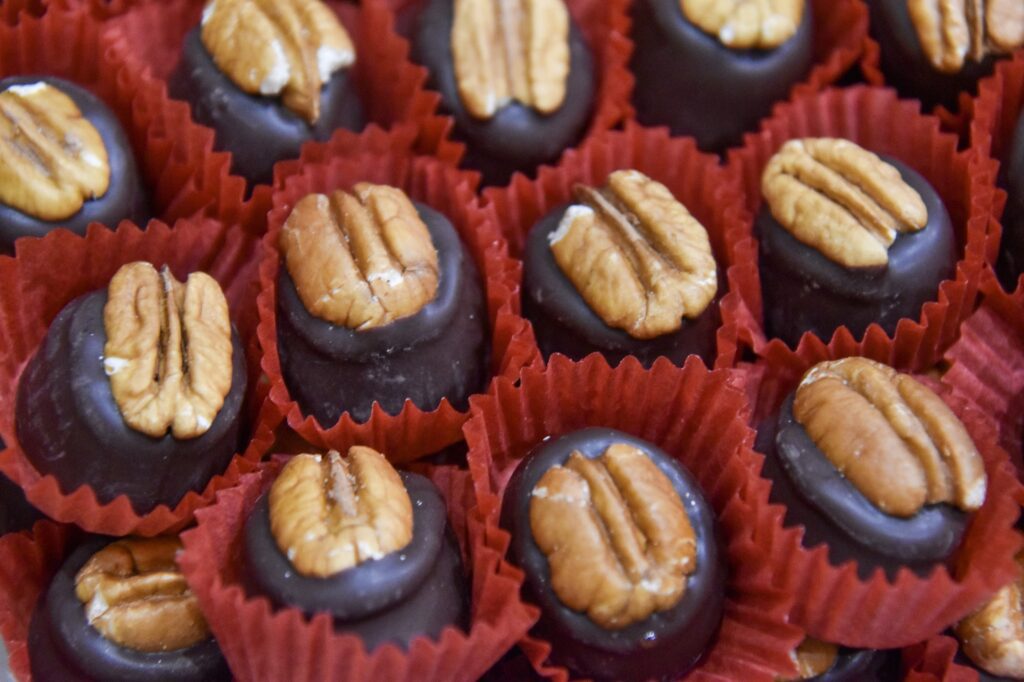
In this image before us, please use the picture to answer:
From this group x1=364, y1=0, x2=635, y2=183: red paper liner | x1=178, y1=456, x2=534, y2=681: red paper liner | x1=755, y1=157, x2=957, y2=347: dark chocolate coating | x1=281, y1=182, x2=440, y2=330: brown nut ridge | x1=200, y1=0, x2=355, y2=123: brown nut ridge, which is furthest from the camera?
x1=364, y1=0, x2=635, y2=183: red paper liner

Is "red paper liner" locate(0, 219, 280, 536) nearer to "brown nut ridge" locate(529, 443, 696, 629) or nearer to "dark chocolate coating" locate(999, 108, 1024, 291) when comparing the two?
"brown nut ridge" locate(529, 443, 696, 629)

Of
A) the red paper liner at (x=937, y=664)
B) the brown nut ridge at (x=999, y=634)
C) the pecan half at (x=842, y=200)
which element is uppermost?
the pecan half at (x=842, y=200)

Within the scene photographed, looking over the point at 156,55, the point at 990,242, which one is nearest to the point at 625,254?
the point at 990,242

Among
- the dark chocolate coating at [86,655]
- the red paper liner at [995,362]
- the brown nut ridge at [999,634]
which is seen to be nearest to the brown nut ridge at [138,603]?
the dark chocolate coating at [86,655]

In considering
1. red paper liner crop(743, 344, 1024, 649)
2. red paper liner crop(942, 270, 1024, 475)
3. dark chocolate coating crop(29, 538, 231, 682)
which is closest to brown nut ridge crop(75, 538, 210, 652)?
dark chocolate coating crop(29, 538, 231, 682)

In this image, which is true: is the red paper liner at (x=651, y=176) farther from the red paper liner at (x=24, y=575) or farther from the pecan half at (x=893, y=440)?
the red paper liner at (x=24, y=575)

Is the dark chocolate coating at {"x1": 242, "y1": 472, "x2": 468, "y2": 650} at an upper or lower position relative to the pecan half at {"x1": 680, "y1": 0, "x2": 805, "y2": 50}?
lower
